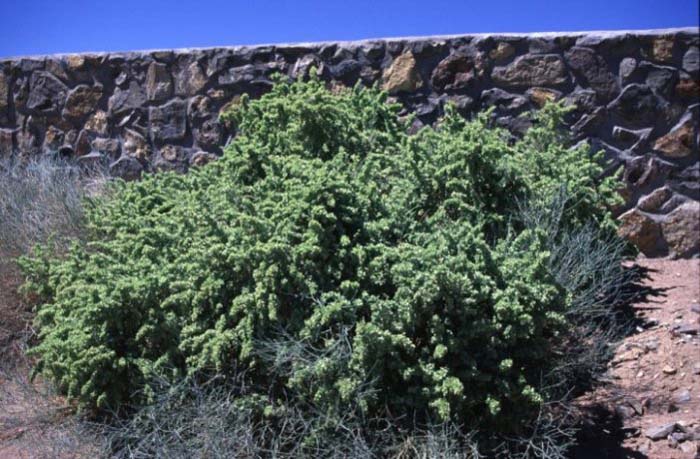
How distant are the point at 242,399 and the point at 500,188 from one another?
6.30 feet

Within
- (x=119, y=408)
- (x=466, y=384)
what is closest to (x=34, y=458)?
(x=119, y=408)

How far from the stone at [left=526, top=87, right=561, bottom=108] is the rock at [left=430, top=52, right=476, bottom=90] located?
1.50 feet

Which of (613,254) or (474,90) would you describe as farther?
(474,90)

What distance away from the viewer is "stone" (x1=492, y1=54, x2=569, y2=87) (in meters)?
6.78

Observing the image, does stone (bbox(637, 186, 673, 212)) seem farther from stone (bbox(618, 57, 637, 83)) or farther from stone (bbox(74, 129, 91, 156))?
stone (bbox(74, 129, 91, 156))

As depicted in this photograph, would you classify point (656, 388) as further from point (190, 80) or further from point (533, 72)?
point (190, 80)

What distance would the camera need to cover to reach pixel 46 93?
8.62 m

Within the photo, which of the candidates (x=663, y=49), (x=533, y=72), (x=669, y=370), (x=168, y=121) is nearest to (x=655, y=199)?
(x=663, y=49)

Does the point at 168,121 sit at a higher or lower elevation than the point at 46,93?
lower

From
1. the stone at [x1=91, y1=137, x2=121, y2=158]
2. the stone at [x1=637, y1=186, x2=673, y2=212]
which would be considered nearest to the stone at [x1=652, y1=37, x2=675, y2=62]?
the stone at [x1=637, y1=186, x2=673, y2=212]

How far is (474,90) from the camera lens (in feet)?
22.9

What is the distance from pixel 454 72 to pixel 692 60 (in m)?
1.70

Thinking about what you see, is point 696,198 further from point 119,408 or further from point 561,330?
point 119,408

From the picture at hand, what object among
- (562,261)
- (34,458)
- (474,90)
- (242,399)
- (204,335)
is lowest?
(34,458)
